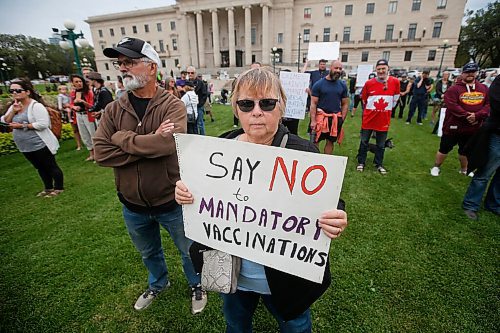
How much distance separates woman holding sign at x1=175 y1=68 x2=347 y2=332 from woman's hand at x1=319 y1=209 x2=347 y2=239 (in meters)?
0.16

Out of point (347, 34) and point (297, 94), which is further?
point (347, 34)

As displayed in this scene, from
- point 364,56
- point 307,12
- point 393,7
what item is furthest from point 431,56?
point 307,12

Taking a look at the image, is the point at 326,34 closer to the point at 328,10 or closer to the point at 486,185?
the point at 328,10

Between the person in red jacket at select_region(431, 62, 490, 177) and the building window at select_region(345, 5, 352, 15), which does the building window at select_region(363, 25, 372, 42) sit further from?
the person in red jacket at select_region(431, 62, 490, 177)

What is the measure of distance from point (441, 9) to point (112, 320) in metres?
59.8

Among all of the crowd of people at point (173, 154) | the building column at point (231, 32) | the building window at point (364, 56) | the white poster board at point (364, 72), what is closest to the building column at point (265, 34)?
the building column at point (231, 32)

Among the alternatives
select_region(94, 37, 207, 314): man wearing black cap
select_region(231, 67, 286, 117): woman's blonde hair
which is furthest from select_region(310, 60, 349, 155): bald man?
select_region(231, 67, 286, 117): woman's blonde hair

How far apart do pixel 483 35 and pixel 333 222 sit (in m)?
59.9

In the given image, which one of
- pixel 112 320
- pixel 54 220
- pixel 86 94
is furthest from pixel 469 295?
pixel 86 94

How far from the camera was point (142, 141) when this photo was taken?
1743mm

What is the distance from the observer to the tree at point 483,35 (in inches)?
1522

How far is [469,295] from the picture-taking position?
236cm

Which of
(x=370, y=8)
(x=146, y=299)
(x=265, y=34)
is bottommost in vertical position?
(x=146, y=299)

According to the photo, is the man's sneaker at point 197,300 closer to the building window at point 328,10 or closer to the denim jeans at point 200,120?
the denim jeans at point 200,120
